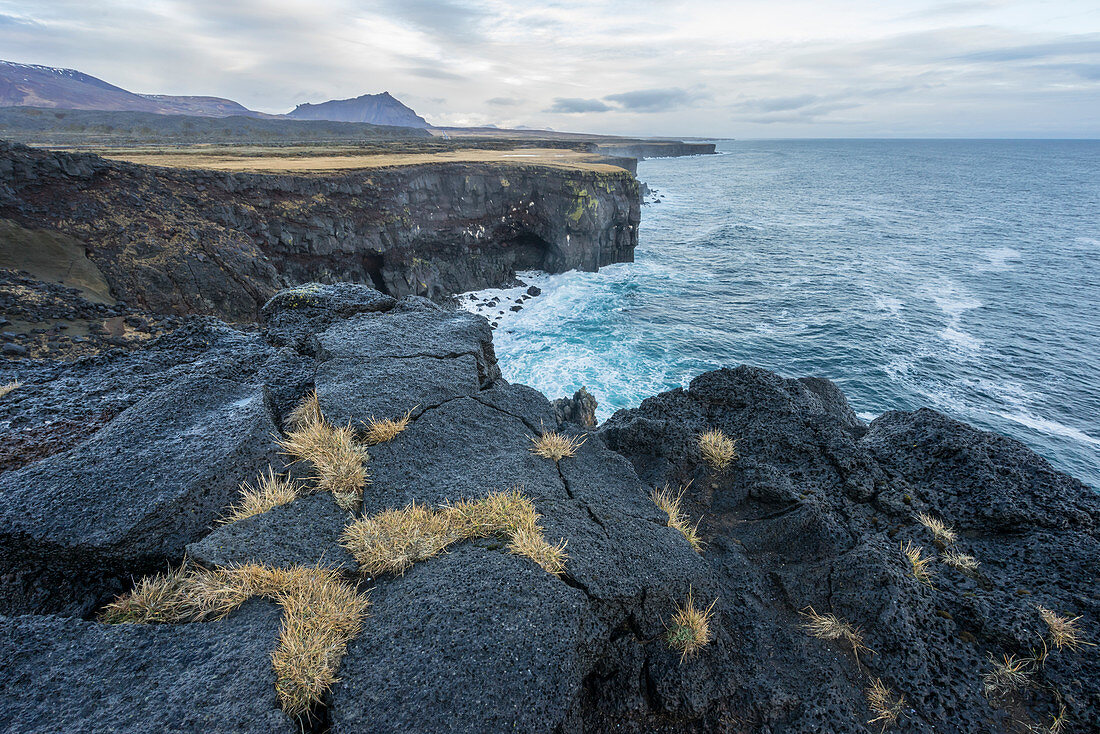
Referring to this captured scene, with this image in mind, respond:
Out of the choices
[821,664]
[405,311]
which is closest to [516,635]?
[821,664]

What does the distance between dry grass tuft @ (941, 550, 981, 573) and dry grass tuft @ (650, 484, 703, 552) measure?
8.50 feet

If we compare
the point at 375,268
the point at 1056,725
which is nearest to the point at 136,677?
the point at 1056,725

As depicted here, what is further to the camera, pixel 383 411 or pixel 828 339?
pixel 828 339

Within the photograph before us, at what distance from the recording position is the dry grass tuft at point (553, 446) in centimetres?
557

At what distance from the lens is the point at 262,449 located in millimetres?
4805

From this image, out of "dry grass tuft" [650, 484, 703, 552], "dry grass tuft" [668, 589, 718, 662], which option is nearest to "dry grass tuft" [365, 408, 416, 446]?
"dry grass tuft" [650, 484, 703, 552]

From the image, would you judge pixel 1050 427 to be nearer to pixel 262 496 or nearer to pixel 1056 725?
pixel 1056 725

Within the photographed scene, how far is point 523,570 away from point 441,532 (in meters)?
0.90

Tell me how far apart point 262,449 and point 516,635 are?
3.50 metres

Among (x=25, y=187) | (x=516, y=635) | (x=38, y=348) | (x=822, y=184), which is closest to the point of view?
(x=516, y=635)

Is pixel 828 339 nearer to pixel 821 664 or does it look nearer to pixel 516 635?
pixel 821 664

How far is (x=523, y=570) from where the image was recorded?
3.73 metres

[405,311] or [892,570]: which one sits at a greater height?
[405,311]

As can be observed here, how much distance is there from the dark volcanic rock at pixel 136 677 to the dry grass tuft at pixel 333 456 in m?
1.49
